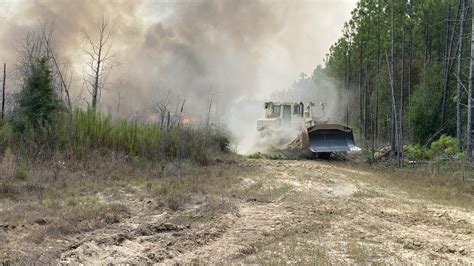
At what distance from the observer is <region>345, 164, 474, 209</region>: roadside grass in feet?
29.6

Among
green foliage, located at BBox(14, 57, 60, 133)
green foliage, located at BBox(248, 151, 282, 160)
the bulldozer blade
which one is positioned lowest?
green foliage, located at BBox(248, 151, 282, 160)

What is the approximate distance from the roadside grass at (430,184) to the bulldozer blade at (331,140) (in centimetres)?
305

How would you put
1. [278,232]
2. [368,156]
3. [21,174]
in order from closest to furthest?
[278,232] < [21,174] < [368,156]

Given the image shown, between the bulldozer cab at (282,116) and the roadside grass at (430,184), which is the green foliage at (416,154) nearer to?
the roadside grass at (430,184)

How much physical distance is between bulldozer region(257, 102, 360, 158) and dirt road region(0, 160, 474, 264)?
26.1 feet

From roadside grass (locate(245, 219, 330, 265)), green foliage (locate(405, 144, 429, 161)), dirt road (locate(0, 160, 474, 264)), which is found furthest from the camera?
green foliage (locate(405, 144, 429, 161))

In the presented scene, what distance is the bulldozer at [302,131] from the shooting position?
17.0 metres

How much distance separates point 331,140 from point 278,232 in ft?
38.9

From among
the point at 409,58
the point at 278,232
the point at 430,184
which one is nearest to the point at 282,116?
the point at 409,58

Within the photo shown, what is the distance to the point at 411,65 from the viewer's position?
25.7 metres

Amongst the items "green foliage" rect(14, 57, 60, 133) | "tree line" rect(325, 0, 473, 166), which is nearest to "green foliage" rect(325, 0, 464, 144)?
"tree line" rect(325, 0, 473, 166)

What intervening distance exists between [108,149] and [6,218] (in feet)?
21.9

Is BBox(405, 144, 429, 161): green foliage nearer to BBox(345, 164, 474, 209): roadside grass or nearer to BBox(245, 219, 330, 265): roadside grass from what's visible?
BBox(345, 164, 474, 209): roadside grass

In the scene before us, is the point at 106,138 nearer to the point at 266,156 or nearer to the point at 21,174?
the point at 21,174
